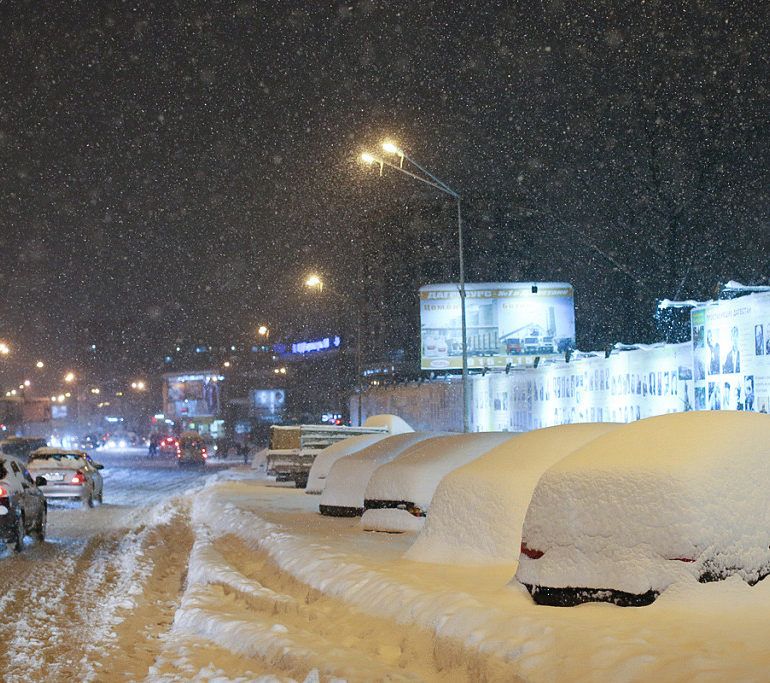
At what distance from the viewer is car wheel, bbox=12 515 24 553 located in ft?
53.3

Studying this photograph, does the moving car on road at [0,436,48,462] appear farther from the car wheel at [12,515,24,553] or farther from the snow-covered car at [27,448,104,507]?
the car wheel at [12,515,24,553]

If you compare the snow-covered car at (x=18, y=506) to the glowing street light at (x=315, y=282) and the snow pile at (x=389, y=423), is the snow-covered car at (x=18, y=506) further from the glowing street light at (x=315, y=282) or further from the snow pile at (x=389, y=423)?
the glowing street light at (x=315, y=282)

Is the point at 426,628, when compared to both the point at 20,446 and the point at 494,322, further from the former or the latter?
the point at 20,446

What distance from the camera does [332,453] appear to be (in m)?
23.5

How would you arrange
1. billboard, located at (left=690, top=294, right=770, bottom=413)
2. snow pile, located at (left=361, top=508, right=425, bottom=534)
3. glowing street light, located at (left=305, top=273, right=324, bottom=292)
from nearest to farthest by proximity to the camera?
snow pile, located at (left=361, top=508, right=425, bottom=534)
billboard, located at (left=690, top=294, right=770, bottom=413)
glowing street light, located at (left=305, top=273, right=324, bottom=292)

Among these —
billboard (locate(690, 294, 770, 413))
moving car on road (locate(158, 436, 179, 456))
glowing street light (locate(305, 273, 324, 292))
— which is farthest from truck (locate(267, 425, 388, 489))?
moving car on road (locate(158, 436, 179, 456))

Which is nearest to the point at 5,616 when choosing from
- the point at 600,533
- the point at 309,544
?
the point at 309,544

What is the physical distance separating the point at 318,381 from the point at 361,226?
15126 mm

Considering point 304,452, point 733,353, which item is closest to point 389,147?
point 733,353

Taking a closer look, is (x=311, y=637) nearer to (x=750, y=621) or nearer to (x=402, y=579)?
(x=402, y=579)

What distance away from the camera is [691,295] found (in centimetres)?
4869

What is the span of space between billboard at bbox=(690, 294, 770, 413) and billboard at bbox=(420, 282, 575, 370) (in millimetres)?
25397

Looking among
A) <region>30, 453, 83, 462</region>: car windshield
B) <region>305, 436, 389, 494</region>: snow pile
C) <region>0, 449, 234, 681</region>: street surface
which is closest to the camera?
<region>0, 449, 234, 681</region>: street surface

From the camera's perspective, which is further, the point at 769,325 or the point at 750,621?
the point at 769,325
